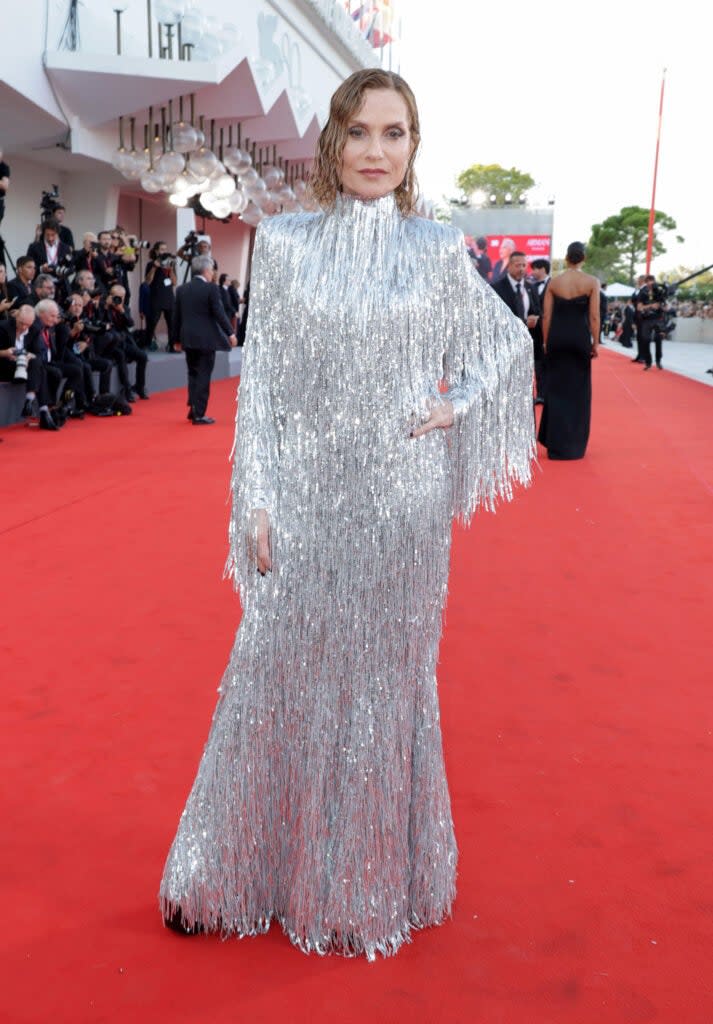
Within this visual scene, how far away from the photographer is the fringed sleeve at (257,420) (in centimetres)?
188

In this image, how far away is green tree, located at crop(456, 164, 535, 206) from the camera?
89.7m

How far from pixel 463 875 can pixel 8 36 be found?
414 inches

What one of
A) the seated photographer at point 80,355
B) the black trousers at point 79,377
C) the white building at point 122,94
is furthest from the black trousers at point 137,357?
the white building at point 122,94

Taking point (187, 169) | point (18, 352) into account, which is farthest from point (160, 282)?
point (18, 352)

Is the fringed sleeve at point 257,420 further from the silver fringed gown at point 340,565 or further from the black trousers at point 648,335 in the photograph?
the black trousers at point 648,335

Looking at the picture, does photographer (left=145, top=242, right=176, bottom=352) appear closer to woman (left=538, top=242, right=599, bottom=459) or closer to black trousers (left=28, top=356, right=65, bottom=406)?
black trousers (left=28, top=356, right=65, bottom=406)

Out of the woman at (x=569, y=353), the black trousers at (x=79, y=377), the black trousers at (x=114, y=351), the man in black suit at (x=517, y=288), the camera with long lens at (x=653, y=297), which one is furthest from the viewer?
the camera with long lens at (x=653, y=297)

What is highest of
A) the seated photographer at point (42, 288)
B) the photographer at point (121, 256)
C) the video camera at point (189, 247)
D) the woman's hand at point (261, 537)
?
the video camera at point (189, 247)

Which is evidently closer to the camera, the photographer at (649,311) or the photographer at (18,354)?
the photographer at (18,354)

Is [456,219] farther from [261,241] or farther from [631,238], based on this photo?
[261,241]

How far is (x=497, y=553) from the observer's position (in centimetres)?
517

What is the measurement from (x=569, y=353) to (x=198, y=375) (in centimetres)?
376

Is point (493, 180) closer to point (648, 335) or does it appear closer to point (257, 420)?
point (648, 335)

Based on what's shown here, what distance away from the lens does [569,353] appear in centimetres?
773
